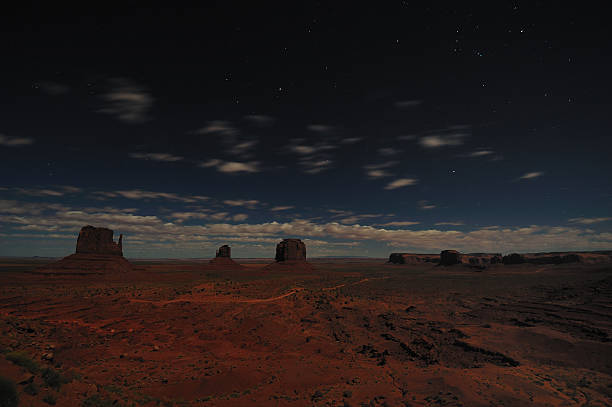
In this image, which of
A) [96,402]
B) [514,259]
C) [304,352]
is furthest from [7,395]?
[514,259]

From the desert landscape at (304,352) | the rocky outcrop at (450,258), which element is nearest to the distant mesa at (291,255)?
the desert landscape at (304,352)

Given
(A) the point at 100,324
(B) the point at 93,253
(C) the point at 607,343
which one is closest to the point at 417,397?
(C) the point at 607,343

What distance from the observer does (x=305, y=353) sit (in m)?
16.4

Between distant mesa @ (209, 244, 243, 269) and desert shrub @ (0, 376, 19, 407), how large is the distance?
349ft

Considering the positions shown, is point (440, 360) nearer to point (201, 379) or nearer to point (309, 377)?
point (309, 377)

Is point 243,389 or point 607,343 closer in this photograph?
point 243,389

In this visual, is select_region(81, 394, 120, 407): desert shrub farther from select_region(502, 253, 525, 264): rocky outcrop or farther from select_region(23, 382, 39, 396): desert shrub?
select_region(502, 253, 525, 264): rocky outcrop

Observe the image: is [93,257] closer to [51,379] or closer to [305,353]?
[305,353]

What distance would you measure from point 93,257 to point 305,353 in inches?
2644

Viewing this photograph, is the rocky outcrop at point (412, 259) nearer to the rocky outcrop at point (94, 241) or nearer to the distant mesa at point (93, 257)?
the distant mesa at point (93, 257)

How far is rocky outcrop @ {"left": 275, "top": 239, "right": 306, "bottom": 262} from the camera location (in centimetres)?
10193

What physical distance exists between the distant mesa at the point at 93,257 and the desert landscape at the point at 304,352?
113 ft

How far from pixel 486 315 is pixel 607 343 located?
10.0m

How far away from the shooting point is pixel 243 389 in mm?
11461
